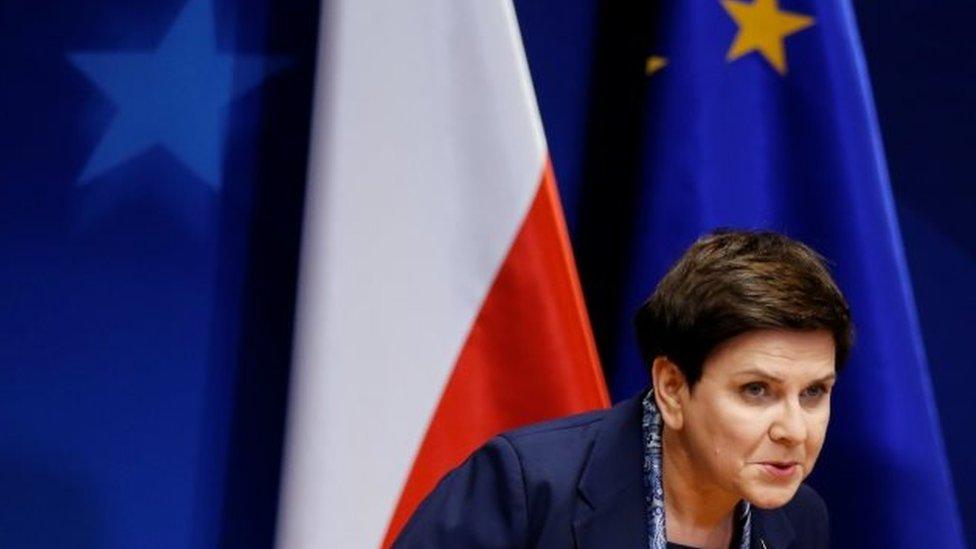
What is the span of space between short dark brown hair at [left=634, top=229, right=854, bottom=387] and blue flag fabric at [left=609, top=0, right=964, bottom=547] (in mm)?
429

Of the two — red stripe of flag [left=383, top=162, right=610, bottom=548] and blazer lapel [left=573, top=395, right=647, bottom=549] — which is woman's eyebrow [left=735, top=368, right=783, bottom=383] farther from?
red stripe of flag [left=383, top=162, right=610, bottom=548]

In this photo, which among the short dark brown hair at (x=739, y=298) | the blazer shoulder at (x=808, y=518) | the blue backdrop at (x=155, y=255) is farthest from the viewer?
the blue backdrop at (x=155, y=255)

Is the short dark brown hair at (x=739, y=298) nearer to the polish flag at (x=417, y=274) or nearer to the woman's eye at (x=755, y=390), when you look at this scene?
the woman's eye at (x=755, y=390)

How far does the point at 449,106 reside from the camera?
1.78 meters

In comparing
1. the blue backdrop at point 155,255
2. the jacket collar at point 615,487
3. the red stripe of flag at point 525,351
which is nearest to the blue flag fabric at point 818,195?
the blue backdrop at point 155,255

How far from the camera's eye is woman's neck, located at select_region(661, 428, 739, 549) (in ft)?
4.91

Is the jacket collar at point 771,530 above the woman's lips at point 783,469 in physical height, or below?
below

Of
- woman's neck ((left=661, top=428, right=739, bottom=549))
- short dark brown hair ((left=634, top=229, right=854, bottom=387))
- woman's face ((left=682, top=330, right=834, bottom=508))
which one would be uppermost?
short dark brown hair ((left=634, top=229, right=854, bottom=387))

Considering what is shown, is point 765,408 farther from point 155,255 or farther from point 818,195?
point 155,255

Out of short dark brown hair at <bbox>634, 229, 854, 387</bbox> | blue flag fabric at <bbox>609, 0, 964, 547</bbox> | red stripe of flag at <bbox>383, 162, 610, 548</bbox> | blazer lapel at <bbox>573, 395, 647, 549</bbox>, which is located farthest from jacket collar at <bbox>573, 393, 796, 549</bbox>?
blue flag fabric at <bbox>609, 0, 964, 547</bbox>

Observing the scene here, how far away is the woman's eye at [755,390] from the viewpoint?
1388mm

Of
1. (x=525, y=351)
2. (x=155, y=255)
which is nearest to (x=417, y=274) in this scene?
(x=525, y=351)

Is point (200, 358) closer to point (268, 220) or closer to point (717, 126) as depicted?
point (268, 220)

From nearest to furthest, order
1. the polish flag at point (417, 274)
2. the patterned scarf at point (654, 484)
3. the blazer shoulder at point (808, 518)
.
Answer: the patterned scarf at point (654, 484)
the blazer shoulder at point (808, 518)
the polish flag at point (417, 274)
